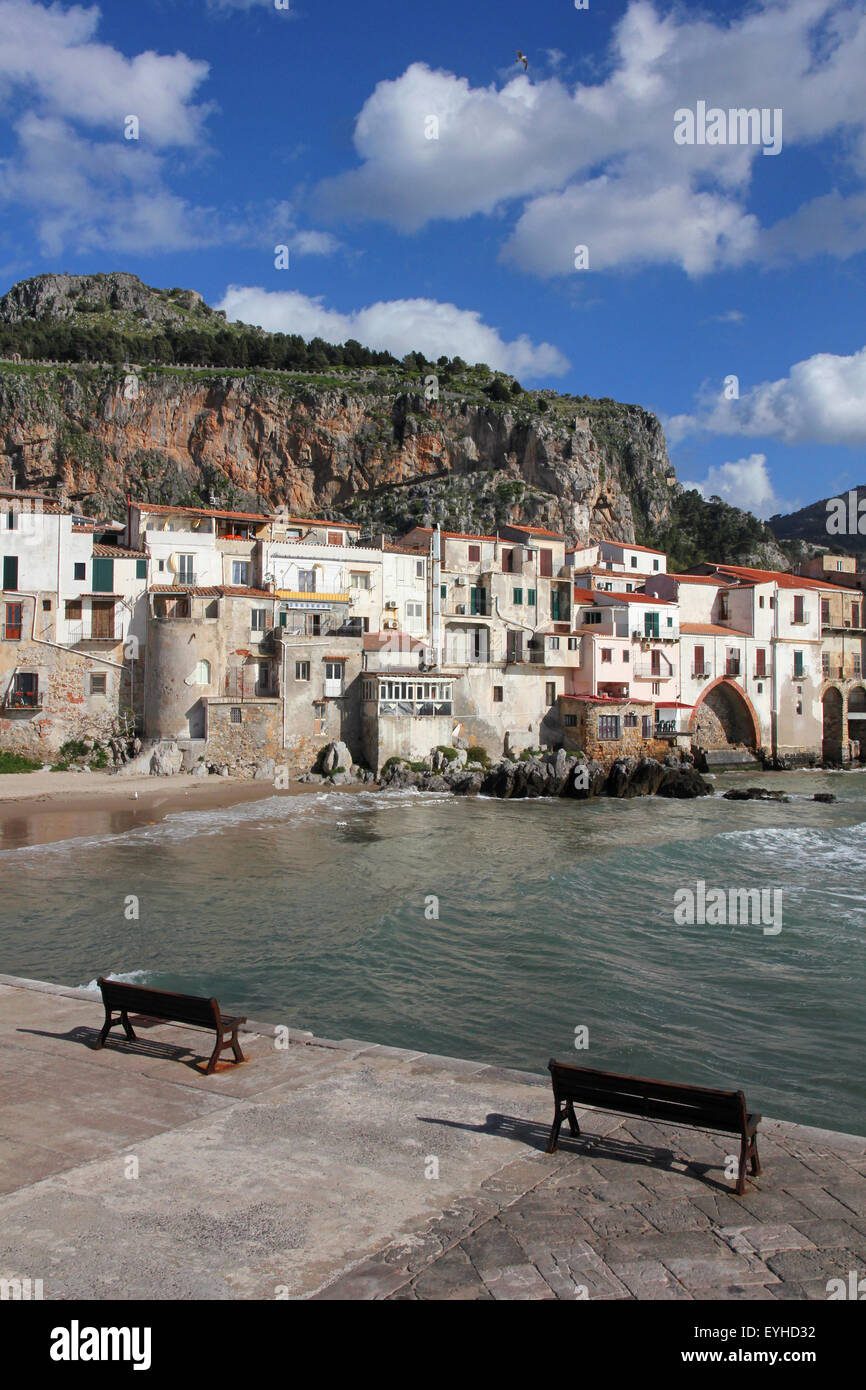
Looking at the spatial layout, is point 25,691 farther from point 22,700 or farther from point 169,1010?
point 169,1010

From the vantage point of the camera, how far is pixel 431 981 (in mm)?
16328

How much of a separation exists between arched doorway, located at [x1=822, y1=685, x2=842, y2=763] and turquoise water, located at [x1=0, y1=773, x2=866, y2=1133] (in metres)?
29.9

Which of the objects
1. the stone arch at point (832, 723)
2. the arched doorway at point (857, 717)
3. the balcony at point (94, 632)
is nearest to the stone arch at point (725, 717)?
the stone arch at point (832, 723)

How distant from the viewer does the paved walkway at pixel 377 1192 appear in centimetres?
584

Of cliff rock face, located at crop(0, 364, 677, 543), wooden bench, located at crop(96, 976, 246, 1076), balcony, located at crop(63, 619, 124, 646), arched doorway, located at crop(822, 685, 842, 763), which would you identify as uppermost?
cliff rock face, located at crop(0, 364, 677, 543)

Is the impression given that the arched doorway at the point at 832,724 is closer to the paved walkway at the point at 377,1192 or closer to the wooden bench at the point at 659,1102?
the paved walkway at the point at 377,1192

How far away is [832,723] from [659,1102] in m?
62.2

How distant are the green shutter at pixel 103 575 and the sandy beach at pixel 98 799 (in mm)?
8809

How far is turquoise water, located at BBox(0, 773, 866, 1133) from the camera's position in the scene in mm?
13641

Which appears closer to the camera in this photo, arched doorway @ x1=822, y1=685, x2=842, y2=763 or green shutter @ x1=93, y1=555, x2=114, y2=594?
green shutter @ x1=93, y1=555, x2=114, y2=594

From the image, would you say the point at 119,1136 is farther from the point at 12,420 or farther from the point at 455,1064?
the point at 12,420

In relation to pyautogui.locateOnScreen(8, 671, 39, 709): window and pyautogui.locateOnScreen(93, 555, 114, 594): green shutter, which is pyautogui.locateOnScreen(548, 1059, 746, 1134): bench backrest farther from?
pyautogui.locateOnScreen(93, 555, 114, 594): green shutter

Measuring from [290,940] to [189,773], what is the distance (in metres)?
24.4

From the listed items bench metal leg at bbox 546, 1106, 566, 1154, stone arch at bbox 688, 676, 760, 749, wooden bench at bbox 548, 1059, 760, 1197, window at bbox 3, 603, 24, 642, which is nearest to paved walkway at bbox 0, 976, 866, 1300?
bench metal leg at bbox 546, 1106, 566, 1154
